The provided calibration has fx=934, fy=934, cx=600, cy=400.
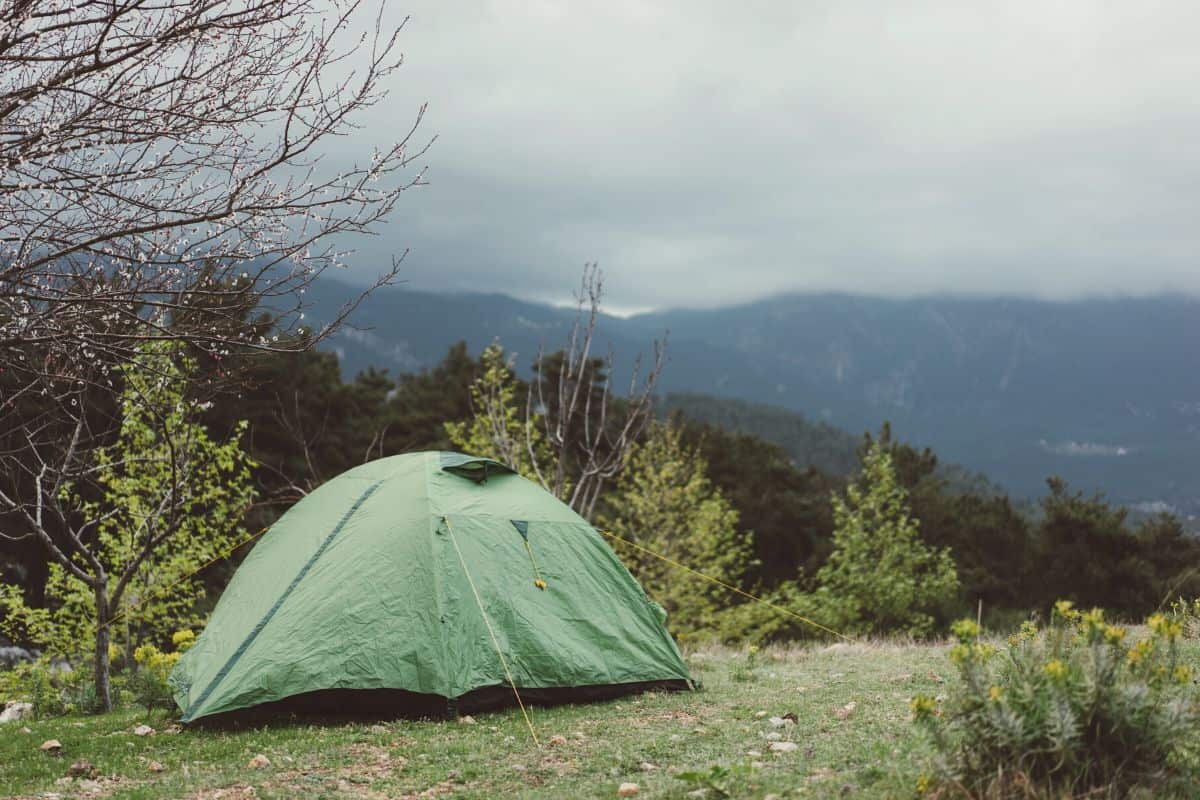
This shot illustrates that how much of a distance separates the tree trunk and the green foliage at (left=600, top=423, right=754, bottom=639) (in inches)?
585

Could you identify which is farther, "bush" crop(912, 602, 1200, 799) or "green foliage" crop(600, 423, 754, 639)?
"green foliage" crop(600, 423, 754, 639)

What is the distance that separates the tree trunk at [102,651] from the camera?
1034 centimetres

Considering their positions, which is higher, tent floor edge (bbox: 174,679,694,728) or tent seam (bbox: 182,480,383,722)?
tent seam (bbox: 182,480,383,722)

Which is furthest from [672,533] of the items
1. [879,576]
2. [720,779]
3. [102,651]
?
[720,779]

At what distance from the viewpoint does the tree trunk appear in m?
10.3

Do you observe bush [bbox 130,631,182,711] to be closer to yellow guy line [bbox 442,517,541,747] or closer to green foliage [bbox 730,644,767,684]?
yellow guy line [bbox 442,517,541,747]

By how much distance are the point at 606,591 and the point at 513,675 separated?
1565 mm

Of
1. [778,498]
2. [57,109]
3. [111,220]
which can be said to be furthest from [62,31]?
[778,498]

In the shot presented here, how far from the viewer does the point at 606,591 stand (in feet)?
32.3

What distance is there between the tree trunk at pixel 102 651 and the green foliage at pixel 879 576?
58.6 ft

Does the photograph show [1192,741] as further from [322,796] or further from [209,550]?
[209,550]

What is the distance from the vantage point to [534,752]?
704cm

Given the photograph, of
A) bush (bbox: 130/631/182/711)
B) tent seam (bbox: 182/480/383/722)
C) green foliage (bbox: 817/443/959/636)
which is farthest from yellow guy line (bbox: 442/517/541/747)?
green foliage (bbox: 817/443/959/636)

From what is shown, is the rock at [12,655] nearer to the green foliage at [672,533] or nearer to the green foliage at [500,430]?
the green foliage at [500,430]
